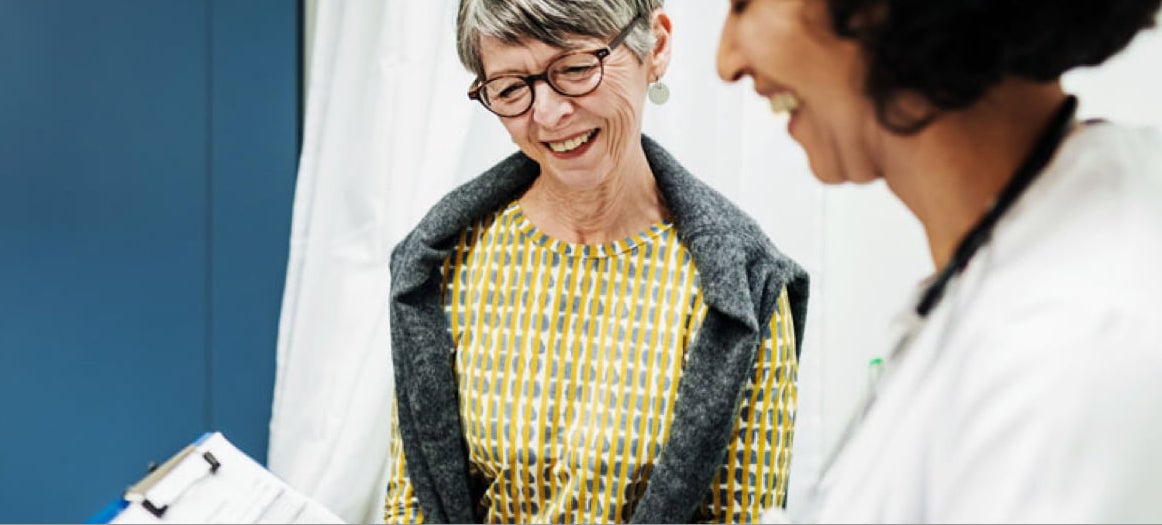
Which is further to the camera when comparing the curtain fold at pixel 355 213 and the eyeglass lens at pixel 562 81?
the curtain fold at pixel 355 213

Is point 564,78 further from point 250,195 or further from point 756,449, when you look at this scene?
point 250,195

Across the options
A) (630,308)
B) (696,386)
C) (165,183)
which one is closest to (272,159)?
(165,183)

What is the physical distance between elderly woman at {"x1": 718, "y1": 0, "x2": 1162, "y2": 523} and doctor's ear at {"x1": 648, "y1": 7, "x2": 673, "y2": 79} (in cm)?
63

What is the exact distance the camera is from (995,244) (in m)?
0.49

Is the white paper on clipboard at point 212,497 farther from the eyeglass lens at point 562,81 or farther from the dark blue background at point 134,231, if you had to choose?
the dark blue background at point 134,231

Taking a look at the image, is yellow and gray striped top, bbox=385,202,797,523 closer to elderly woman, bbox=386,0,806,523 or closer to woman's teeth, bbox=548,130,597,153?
elderly woman, bbox=386,0,806,523

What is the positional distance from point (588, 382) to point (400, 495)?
12.2 inches

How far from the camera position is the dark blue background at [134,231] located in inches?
69.2

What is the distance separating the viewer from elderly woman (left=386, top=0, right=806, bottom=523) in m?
1.12

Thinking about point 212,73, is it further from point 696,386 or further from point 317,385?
point 696,386

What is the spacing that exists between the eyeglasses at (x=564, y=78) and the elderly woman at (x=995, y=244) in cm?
56

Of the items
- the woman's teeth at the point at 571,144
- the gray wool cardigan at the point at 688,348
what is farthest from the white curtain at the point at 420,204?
the woman's teeth at the point at 571,144

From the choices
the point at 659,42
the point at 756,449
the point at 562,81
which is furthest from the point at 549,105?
the point at 756,449

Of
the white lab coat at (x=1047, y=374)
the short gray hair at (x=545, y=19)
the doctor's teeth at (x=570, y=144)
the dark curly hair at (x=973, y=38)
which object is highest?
the short gray hair at (x=545, y=19)
